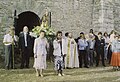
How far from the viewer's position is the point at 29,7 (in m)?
13.5

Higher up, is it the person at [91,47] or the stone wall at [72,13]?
the stone wall at [72,13]

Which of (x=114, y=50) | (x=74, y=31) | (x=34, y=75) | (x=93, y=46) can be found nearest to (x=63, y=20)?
(x=74, y=31)

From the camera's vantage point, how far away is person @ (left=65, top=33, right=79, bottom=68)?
38.3 ft

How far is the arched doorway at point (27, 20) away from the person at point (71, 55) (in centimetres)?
293

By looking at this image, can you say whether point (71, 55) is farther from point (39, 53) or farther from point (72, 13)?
point (72, 13)

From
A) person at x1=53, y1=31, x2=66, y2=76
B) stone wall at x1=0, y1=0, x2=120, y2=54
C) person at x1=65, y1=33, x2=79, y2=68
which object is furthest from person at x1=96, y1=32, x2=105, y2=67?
person at x1=53, y1=31, x2=66, y2=76

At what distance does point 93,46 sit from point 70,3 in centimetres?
341

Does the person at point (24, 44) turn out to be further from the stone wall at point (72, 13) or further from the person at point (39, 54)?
the person at point (39, 54)

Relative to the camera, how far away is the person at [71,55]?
1166 cm

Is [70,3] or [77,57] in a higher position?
[70,3]

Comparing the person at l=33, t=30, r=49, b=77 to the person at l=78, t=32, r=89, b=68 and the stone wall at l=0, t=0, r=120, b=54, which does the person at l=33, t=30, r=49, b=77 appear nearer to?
the person at l=78, t=32, r=89, b=68

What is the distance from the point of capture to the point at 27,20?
1498 centimetres

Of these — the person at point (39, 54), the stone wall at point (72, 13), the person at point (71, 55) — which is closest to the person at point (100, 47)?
the person at point (71, 55)

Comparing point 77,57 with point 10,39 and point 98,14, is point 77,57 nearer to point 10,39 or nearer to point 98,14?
point 10,39
